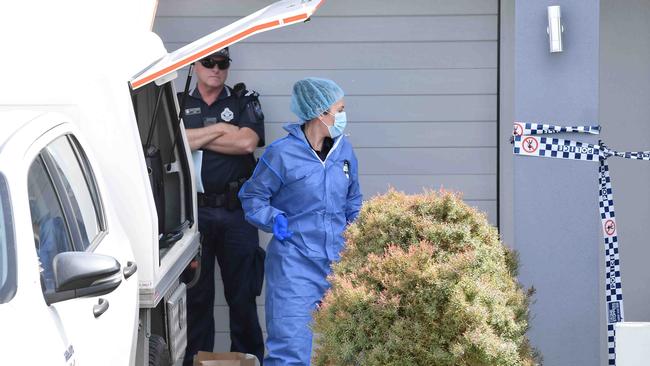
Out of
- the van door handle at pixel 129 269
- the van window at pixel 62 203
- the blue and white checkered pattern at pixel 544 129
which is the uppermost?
the blue and white checkered pattern at pixel 544 129

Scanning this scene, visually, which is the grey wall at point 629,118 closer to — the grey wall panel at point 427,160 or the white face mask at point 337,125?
the grey wall panel at point 427,160

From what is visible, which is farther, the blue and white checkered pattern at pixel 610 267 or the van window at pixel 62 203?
the blue and white checkered pattern at pixel 610 267

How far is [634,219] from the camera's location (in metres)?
8.35

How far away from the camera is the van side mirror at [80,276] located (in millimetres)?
3986

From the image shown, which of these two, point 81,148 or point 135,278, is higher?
point 81,148

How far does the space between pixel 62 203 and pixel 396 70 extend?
3.99 meters

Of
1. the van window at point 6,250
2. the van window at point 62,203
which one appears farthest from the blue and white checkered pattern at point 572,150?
the van window at point 6,250

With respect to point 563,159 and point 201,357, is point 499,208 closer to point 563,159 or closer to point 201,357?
point 563,159

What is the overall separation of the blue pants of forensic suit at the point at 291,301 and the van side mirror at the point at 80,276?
2.65 m

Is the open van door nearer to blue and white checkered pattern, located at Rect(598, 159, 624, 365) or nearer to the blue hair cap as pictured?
the blue hair cap

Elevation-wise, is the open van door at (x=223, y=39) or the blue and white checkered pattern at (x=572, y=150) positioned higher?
the open van door at (x=223, y=39)

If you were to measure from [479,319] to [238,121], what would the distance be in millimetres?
3863

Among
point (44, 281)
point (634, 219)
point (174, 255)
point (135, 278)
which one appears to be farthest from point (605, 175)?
point (44, 281)

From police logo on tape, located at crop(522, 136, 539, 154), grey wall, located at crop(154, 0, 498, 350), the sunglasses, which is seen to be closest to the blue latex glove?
police logo on tape, located at crop(522, 136, 539, 154)
